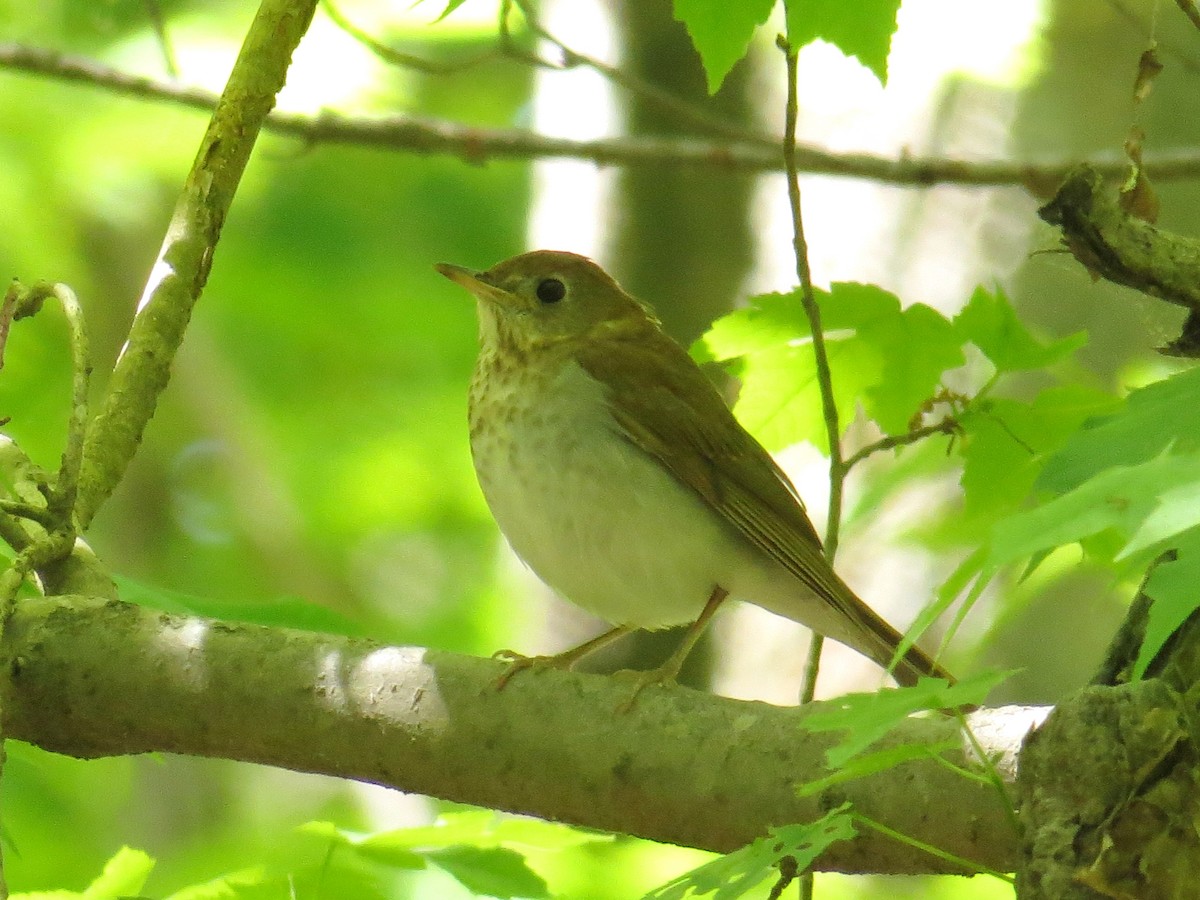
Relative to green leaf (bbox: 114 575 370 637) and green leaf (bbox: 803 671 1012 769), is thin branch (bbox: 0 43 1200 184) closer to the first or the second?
green leaf (bbox: 114 575 370 637)

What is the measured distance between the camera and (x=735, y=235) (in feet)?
21.1

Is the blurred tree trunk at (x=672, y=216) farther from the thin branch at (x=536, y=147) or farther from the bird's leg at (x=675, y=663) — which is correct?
the bird's leg at (x=675, y=663)

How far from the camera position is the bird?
12.5ft

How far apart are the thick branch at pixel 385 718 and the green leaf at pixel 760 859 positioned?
328 millimetres

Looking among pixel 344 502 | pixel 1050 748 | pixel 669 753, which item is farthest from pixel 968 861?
pixel 344 502

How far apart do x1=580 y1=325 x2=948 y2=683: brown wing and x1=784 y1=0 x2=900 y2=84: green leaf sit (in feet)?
4.21

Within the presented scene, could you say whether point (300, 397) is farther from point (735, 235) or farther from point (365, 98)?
point (735, 235)

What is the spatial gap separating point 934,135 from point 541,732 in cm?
559

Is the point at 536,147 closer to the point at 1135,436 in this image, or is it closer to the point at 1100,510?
the point at 1135,436

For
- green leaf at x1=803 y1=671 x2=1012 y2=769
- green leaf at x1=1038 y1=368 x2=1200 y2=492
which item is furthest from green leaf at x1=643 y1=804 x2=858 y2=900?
green leaf at x1=1038 y1=368 x2=1200 y2=492

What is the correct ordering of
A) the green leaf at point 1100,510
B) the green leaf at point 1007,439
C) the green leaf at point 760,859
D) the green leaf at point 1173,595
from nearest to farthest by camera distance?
the green leaf at point 1100,510
the green leaf at point 1173,595
the green leaf at point 760,859
the green leaf at point 1007,439

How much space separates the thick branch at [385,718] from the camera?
2.32 meters

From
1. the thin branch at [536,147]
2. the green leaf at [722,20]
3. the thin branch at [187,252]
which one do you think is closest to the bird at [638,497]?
the thin branch at [536,147]

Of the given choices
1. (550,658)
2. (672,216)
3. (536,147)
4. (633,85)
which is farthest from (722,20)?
(672,216)
